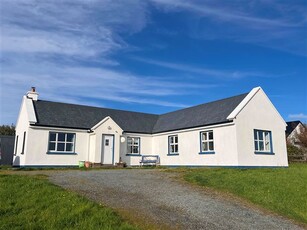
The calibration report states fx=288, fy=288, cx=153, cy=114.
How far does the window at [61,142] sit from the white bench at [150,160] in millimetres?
6966

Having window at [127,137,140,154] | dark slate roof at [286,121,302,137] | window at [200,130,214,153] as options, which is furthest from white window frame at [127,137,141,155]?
dark slate roof at [286,121,302,137]

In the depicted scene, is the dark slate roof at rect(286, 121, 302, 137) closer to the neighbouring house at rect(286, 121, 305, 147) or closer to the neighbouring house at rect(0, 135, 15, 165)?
the neighbouring house at rect(286, 121, 305, 147)

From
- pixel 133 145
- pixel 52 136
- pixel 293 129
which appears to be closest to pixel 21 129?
pixel 52 136

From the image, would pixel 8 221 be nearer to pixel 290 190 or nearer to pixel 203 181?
pixel 203 181

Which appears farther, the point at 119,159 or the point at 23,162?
the point at 119,159

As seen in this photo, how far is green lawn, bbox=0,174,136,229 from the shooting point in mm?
6930

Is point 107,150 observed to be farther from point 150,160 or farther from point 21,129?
point 21,129

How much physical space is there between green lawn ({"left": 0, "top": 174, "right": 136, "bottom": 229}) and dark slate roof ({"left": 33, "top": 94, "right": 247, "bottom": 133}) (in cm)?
1550

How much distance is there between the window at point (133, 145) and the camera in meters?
29.0

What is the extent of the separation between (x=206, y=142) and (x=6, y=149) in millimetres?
23147

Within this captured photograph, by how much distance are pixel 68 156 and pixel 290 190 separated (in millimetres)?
18291

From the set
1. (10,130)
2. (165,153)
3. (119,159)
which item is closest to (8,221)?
(119,159)

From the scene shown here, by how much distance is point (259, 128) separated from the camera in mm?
23438

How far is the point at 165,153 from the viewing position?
28.3 m
